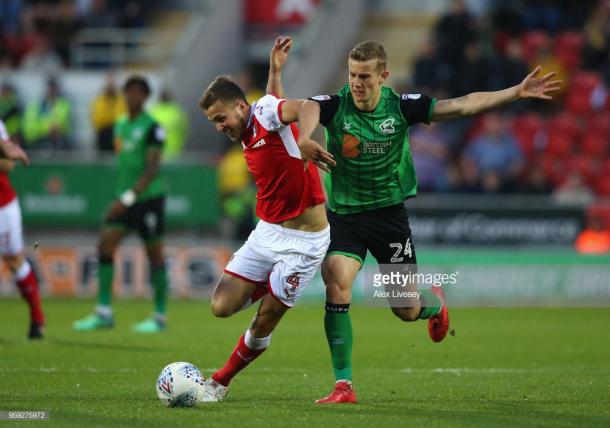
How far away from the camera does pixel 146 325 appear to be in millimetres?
13992

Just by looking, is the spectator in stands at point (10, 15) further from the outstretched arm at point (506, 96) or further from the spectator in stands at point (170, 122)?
the outstretched arm at point (506, 96)

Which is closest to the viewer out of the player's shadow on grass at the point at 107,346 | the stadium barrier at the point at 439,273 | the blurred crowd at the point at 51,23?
the player's shadow on grass at the point at 107,346

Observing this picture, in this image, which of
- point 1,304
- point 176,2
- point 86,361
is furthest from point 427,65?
point 86,361

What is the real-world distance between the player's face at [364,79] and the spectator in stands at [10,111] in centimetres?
1437

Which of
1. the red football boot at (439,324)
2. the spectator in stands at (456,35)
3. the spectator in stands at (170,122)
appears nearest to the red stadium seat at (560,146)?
the spectator in stands at (456,35)

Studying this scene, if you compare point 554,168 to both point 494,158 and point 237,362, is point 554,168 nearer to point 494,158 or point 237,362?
point 494,158

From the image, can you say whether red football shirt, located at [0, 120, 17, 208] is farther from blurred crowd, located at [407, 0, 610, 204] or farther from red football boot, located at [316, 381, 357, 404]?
blurred crowd, located at [407, 0, 610, 204]

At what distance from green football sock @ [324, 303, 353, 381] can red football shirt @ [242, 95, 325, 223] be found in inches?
29.1

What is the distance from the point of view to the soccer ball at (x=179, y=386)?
7.98 meters

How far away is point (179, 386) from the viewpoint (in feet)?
26.2

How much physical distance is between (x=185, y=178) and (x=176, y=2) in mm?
7119

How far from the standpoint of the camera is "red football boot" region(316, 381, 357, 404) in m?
8.28

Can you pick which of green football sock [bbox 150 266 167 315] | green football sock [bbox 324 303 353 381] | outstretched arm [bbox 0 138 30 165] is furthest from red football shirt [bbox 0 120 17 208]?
green football sock [bbox 324 303 353 381]

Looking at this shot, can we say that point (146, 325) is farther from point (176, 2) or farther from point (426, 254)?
point (176, 2)
